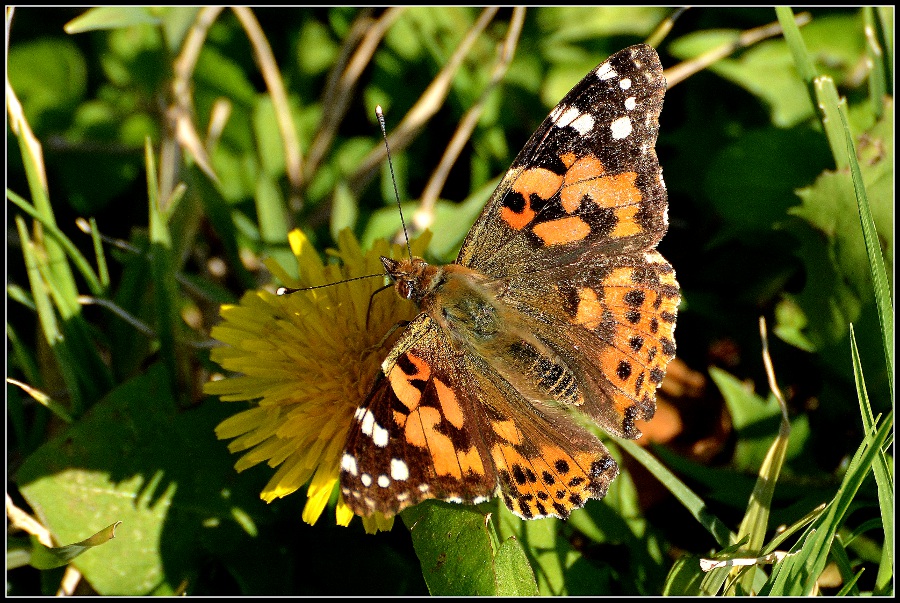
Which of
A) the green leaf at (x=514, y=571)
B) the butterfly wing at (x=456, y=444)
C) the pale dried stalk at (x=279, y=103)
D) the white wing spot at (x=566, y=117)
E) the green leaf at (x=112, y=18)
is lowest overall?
the green leaf at (x=514, y=571)

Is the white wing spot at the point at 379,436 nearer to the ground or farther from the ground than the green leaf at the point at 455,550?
farther from the ground

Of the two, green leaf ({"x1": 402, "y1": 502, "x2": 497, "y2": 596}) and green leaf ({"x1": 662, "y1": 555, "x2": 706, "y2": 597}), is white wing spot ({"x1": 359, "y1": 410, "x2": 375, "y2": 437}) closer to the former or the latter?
green leaf ({"x1": 402, "y1": 502, "x2": 497, "y2": 596})

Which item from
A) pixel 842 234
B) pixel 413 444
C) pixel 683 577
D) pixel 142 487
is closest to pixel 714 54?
pixel 842 234

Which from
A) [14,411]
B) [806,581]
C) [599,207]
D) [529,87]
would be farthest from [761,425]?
[14,411]

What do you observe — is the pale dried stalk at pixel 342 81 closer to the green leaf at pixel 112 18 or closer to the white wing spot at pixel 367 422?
the green leaf at pixel 112 18

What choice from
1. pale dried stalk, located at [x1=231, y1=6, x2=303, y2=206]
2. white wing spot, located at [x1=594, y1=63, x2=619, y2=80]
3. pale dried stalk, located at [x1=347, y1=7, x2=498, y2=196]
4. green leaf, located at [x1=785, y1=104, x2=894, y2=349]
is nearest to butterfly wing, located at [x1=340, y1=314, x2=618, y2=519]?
white wing spot, located at [x1=594, y1=63, x2=619, y2=80]

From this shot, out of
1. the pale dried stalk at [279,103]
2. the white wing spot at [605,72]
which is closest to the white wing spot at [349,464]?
the white wing spot at [605,72]
